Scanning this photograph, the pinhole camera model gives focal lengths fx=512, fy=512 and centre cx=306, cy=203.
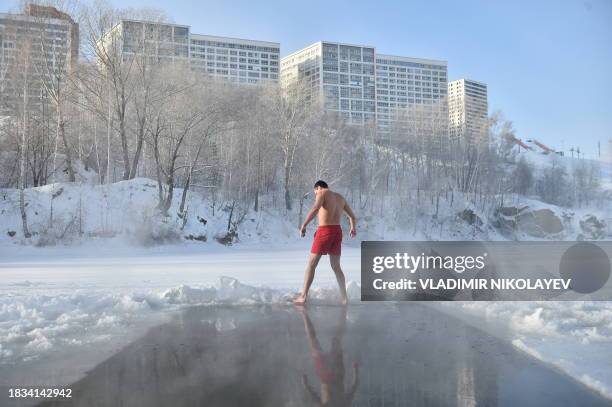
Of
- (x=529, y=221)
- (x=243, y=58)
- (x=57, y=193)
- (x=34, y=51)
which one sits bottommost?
(x=529, y=221)

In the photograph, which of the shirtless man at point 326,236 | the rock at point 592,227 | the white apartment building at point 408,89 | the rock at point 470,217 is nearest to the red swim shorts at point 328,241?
the shirtless man at point 326,236

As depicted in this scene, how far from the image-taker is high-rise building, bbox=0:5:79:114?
24.8 metres

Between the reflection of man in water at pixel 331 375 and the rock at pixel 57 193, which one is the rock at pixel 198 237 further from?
the reflection of man in water at pixel 331 375

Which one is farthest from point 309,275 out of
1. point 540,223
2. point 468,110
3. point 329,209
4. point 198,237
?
point 468,110

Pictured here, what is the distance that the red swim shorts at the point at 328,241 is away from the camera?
6.68 meters

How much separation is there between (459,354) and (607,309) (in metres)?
3.18

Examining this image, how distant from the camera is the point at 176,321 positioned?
5641mm

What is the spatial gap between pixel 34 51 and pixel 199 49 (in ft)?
44.9

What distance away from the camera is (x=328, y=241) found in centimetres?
669

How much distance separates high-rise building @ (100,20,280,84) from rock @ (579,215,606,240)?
25.7 meters

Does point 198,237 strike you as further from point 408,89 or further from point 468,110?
point 408,89

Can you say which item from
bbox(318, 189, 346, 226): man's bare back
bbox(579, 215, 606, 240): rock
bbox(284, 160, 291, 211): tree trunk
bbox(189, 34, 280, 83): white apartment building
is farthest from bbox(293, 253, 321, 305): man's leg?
bbox(189, 34, 280, 83): white apartment building

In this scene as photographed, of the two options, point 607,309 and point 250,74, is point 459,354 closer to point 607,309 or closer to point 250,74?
point 607,309

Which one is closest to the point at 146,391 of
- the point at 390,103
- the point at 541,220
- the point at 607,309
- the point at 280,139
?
the point at 607,309
